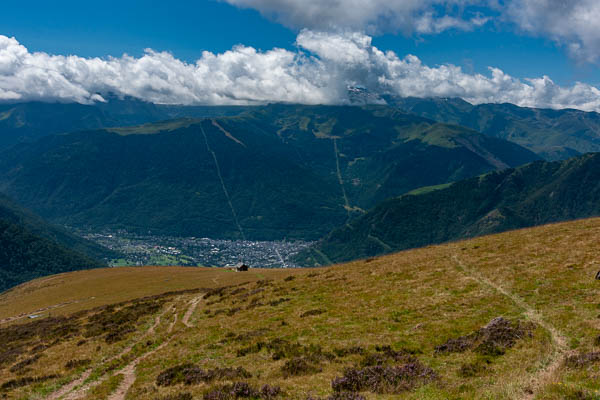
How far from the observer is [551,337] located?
19.9 m

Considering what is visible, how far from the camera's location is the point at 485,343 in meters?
20.1

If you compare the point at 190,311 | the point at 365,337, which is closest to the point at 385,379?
the point at 365,337

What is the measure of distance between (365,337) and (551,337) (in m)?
10.7

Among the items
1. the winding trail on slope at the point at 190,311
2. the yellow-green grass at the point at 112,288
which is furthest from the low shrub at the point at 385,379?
the yellow-green grass at the point at 112,288

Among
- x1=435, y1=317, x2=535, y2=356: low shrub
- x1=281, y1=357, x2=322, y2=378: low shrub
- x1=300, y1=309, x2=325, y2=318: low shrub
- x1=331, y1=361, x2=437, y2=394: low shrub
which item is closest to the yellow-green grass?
x1=300, y1=309, x2=325, y2=318: low shrub

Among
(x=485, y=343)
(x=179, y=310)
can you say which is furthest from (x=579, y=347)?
(x=179, y=310)

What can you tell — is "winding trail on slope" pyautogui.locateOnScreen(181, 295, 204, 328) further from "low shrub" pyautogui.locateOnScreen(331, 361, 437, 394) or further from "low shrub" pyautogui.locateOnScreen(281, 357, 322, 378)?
"low shrub" pyautogui.locateOnScreen(331, 361, 437, 394)

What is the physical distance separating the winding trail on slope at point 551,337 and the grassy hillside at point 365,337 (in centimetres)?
9

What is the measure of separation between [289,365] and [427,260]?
2936 centimetres

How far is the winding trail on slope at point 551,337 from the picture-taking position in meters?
14.5

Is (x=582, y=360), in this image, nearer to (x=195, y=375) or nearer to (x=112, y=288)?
(x=195, y=375)

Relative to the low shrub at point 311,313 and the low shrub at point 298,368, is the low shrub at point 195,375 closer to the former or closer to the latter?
the low shrub at point 298,368

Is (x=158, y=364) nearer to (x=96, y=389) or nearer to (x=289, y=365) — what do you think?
(x=96, y=389)

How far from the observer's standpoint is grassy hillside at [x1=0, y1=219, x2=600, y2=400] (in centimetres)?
1698
